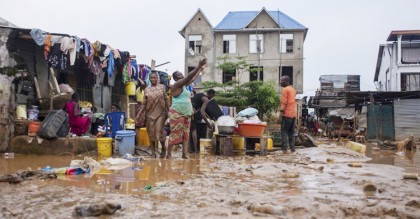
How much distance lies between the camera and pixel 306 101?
40031mm

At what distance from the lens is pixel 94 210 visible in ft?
Result: 9.64

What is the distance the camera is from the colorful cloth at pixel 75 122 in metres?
10.0

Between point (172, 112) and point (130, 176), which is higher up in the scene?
point (172, 112)

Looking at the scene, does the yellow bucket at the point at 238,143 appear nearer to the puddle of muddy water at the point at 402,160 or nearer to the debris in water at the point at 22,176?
the puddle of muddy water at the point at 402,160

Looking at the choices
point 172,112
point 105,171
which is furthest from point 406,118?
point 105,171

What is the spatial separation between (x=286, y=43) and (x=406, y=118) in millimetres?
18961

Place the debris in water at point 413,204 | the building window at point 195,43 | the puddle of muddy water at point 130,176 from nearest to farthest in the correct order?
the debris in water at point 413,204 → the puddle of muddy water at point 130,176 → the building window at point 195,43

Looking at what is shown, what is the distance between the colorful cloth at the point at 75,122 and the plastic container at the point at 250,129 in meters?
4.32

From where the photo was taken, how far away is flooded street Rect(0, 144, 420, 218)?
3105mm

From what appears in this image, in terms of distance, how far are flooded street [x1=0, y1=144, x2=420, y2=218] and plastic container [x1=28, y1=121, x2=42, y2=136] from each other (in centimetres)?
420

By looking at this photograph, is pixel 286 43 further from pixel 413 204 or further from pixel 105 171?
pixel 413 204

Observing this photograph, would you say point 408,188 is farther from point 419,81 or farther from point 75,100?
point 419,81

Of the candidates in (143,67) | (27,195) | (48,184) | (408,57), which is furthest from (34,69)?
(408,57)

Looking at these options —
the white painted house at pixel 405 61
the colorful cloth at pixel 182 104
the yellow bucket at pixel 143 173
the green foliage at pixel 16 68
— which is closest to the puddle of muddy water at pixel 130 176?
the yellow bucket at pixel 143 173
